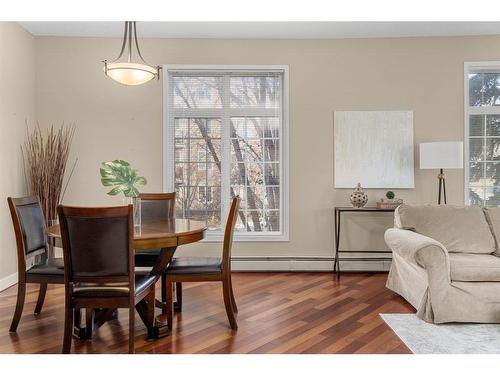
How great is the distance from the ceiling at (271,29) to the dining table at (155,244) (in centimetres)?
240

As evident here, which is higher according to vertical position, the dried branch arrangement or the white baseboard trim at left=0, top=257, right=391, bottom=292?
the dried branch arrangement

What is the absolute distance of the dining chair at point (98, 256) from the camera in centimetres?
200

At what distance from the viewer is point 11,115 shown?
380cm

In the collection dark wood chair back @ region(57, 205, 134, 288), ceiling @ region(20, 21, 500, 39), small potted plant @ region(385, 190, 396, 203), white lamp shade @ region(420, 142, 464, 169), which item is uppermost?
ceiling @ region(20, 21, 500, 39)

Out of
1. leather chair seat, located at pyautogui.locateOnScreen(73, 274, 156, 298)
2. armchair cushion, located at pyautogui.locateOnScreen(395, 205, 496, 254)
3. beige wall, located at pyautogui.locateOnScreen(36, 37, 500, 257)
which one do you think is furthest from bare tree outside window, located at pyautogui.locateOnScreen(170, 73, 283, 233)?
leather chair seat, located at pyautogui.locateOnScreen(73, 274, 156, 298)

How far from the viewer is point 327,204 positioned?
14.5 feet

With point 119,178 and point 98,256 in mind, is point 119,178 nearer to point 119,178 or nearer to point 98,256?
point 119,178

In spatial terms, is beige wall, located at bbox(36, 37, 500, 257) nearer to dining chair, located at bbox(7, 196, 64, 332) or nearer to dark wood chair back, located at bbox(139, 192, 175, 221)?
dark wood chair back, located at bbox(139, 192, 175, 221)

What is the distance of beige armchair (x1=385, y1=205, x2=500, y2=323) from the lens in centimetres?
271

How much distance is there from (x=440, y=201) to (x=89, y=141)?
4.09 metres

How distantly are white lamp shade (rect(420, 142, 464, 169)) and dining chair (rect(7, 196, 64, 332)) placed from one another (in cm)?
353

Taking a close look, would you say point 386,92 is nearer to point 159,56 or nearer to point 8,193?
point 159,56
